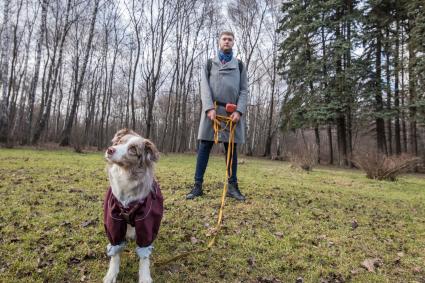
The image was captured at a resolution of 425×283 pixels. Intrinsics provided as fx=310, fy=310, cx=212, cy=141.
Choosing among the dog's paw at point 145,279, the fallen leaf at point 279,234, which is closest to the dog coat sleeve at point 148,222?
the dog's paw at point 145,279

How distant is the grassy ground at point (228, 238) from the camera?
2.92 m

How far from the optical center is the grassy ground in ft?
9.59

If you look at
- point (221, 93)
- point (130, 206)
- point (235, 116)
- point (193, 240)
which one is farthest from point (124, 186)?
point (221, 93)

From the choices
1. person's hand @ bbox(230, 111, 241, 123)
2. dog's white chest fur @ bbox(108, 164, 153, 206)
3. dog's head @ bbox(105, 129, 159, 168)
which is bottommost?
dog's white chest fur @ bbox(108, 164, 153, 206)

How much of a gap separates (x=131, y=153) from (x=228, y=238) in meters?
1.70

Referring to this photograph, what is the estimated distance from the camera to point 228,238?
145 inches

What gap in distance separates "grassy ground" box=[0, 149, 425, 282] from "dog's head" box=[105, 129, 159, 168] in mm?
997

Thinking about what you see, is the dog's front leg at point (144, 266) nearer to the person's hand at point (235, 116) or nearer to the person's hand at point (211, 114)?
the person's hand at point (211, 114)

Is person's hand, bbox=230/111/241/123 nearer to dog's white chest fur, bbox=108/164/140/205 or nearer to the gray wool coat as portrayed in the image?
the gray wool coat

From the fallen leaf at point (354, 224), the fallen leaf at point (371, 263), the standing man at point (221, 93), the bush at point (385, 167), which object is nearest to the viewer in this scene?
the fallen leaf at point (371, 263)

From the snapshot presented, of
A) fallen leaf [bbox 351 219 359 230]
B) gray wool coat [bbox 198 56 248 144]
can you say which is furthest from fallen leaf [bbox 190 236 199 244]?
fallen leaf [bbox 351 219 359 230]

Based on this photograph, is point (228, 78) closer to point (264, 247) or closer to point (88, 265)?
point (264, 247)

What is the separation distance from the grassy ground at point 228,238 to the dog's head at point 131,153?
100 cm

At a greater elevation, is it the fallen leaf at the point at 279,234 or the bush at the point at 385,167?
the bush at the point at 385,167
